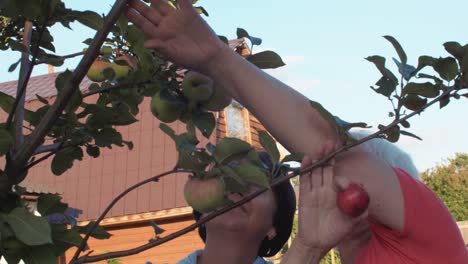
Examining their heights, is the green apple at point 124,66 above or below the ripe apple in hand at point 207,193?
above

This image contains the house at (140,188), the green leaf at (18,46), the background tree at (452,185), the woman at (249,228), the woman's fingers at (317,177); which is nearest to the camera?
the woman's fingers at (317,177)

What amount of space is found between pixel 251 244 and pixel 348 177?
867 mm

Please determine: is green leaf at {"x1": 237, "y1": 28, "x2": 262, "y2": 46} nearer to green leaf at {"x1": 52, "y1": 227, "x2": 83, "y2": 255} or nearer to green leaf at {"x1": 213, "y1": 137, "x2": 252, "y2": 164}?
green leaf at {"x1": 213, "y1": 137, "x2": 252, "y2": 164}

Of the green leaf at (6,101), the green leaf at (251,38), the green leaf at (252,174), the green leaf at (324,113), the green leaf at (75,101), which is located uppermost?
the green leaf at (251,38)

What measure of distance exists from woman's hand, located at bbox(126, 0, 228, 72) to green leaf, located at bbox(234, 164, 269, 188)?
0.77ft

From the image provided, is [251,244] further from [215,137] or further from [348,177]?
[215,137]

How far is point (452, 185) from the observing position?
1861cm

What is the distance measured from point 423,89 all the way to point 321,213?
0.29 m

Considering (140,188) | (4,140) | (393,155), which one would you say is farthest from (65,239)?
(140,188)

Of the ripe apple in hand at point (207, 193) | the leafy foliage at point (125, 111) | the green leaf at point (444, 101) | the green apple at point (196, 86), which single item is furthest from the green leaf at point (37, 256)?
the green leaf at point (444, 101)

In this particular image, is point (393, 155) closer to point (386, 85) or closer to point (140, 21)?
point (386, 85)

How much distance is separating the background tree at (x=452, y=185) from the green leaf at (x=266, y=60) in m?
16.3

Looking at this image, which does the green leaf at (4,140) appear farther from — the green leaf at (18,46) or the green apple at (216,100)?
the green apple at (216,100)

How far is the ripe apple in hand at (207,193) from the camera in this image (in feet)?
3.82
